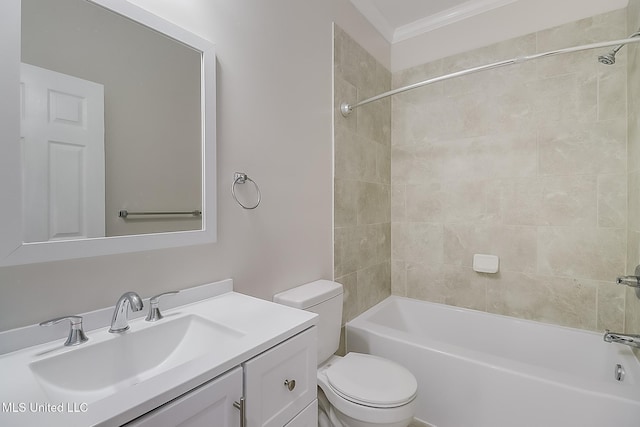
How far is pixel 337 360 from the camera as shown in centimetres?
156

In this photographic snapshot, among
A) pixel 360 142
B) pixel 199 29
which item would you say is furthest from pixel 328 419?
pixel 199 29

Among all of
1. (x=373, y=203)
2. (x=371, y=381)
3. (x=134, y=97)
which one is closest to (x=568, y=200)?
(x=373, y=203)

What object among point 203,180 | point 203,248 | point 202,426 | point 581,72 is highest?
point 581,72

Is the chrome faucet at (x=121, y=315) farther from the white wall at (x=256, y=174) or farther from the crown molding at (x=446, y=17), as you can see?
the crown molding at (x=446, y=17)

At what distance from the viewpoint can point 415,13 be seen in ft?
7.41

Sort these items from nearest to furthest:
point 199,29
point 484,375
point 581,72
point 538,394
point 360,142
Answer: point 199,29
point 538,394
point 484,375
point 581,72
point 360,142

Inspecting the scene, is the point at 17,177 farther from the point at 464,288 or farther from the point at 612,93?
the point at 612,93

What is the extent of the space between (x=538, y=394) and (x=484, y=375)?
218 mm

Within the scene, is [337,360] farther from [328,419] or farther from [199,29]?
[199,29]

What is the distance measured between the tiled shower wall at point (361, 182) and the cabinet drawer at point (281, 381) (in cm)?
94

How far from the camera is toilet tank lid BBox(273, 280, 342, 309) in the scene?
1404mm

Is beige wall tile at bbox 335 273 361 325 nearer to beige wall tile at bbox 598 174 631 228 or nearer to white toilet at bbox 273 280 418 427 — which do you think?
white toilet at bbox 273 280 418 427

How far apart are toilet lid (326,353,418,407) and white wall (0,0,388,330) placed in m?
0.50

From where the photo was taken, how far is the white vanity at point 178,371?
1.82 feet
